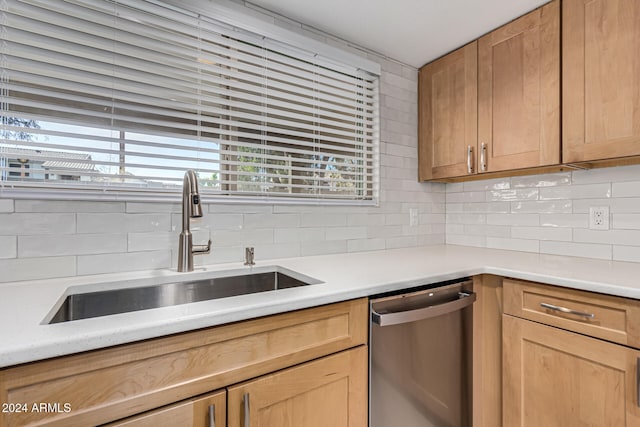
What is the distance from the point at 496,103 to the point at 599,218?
0.79 m

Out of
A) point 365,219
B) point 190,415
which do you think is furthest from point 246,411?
point 365,219

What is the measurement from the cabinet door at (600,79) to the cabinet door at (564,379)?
0.81 meters

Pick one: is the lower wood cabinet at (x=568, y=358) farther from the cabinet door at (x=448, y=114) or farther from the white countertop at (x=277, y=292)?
the cabinet door at (x=448, y=114)

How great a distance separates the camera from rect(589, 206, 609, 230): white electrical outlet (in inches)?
62.7

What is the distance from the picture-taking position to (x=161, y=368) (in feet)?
2.47

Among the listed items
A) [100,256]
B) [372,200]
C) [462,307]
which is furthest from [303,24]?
[462,307]

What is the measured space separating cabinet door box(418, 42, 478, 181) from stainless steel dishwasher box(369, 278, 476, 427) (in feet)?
2.85

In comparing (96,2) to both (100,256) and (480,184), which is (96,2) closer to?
(100,256)

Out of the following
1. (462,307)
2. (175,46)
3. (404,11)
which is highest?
(404,11)

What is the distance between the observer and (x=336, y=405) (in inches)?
39.9

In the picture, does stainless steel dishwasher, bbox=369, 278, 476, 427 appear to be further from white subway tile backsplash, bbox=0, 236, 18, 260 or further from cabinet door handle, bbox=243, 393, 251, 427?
white subway tile backsplash, bbox=0, 236, 18, 260

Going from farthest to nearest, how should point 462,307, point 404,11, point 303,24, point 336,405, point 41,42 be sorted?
1. point 303,24
2. point 404,11
3. point 462,307
4. point 41,42
5. point 336,405

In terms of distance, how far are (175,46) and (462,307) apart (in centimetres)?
168

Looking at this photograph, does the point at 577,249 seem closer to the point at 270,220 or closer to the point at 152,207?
the point at 270,220
